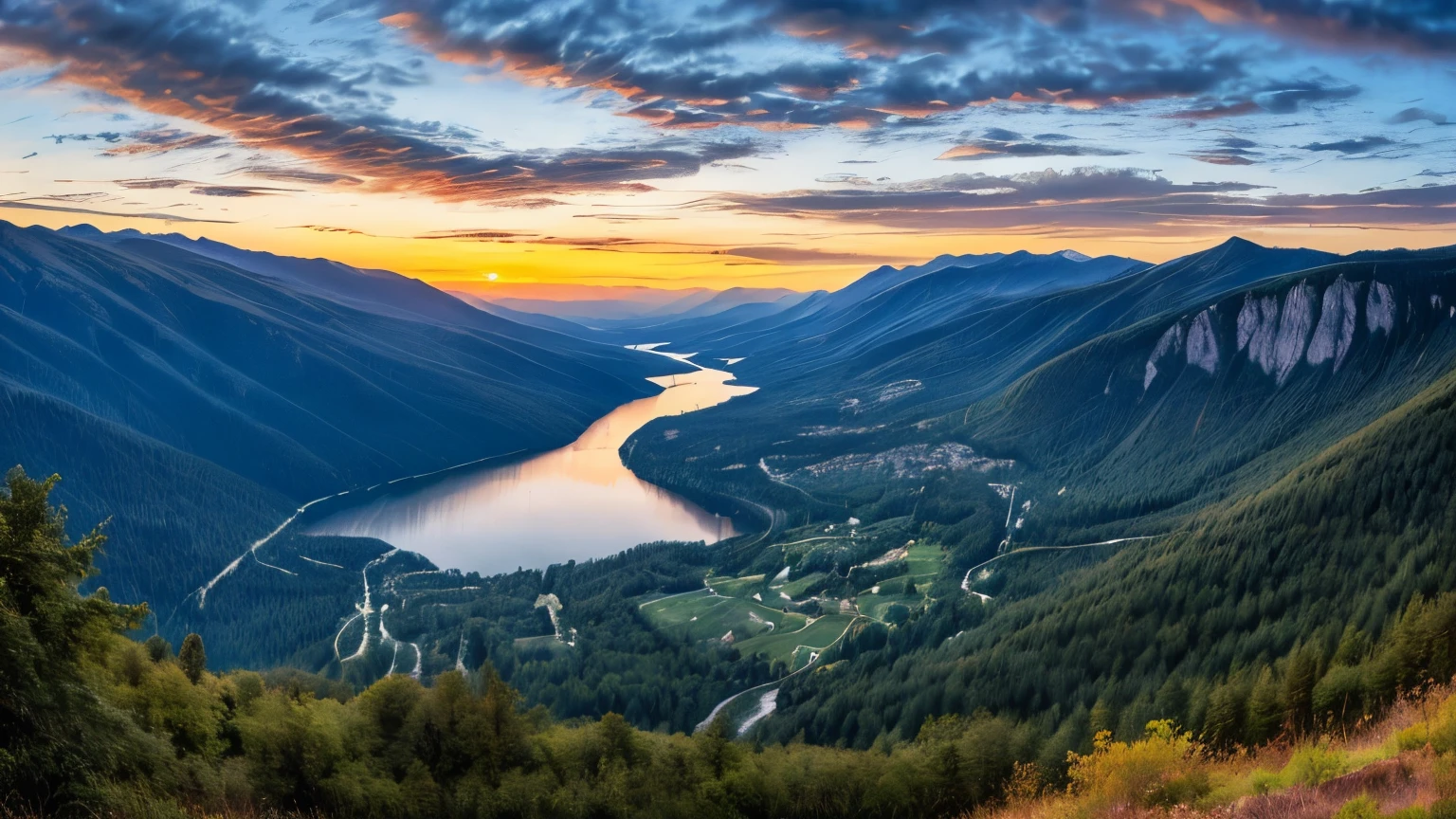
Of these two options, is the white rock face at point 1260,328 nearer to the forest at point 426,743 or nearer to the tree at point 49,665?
the forest at point 426,743

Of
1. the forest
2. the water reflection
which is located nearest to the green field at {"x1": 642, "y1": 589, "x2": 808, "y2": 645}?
the water reflection

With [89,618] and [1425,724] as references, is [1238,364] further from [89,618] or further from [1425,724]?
[89,618]

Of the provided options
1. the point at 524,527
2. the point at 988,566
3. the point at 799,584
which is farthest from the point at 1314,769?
the point at 524,527

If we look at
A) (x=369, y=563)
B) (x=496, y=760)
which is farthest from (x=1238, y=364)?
(x=496, y=760)

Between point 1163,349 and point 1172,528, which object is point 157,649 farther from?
point 1163,349

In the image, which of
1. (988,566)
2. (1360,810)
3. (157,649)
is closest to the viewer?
(1360,810)

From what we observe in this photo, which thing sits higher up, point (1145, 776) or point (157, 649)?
point (1145, 776)

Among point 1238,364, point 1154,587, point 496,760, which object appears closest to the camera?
point 496,760
